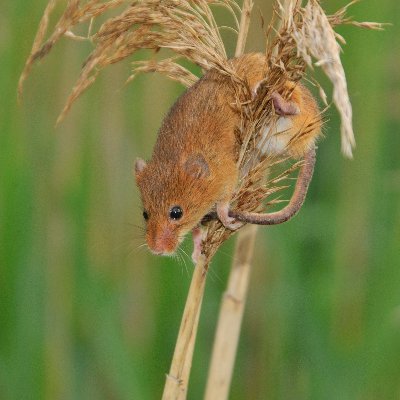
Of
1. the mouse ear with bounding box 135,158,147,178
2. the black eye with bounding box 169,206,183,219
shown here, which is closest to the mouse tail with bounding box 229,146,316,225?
the black eye with bounding box 169,206,183,219

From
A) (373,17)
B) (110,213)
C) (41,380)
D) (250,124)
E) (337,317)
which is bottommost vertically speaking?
(41,380)

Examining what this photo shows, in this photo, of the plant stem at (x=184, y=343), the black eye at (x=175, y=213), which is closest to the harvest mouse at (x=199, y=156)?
the black eye at (x=175, y=213)

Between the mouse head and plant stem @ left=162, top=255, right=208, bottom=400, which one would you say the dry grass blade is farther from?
plant stem @ left=162, top=255, right=208, bottom=400

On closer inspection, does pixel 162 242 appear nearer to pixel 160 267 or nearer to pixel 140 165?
pixel 140 165

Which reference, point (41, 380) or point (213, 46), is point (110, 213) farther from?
point (213, 46)

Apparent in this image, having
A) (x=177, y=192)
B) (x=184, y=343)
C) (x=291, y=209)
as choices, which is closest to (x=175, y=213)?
(x=177, y=192)

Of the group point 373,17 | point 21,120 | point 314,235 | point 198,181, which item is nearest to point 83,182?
point 21,120

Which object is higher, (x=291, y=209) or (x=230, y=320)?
(x=291, y=209)
